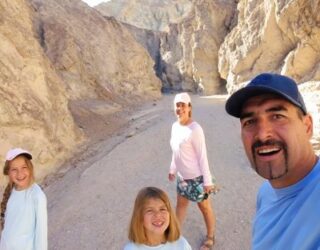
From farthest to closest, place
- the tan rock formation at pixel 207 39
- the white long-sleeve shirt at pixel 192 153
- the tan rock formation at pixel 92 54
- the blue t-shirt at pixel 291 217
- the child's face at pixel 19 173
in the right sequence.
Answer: the tan rock formation at pixel 207 39
the tan rock formation at pixel 92 54
the white long-sleeve shirt at pixel 192 153
the child's face at pixel 19 173
the blue t-shirt at pixel 291 217

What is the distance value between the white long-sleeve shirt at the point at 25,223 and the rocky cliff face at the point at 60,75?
388cm

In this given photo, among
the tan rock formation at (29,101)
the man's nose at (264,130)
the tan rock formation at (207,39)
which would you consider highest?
the tan rock formation at (207,39)

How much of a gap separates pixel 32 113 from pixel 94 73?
31.3 ft

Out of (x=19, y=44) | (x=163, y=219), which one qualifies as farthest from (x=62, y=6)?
(x=163, y=219)

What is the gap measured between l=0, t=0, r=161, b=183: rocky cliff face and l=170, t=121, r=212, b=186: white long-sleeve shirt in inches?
150

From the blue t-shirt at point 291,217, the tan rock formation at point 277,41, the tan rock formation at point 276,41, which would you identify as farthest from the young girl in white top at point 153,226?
the tan rock formation at point 276,41

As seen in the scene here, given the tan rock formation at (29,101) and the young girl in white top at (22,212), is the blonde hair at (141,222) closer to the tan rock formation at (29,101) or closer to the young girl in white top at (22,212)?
the young girl in white top at (22,212)

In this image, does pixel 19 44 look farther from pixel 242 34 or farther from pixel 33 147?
pixel 242 34

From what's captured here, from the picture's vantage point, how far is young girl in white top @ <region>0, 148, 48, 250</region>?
10.5 feet

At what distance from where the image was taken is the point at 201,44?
33.6 metres

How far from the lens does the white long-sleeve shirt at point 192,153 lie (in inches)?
166

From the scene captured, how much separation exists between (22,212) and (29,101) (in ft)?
18.1

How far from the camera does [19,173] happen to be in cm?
337

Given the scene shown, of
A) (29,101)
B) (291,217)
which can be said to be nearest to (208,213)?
(291,217)
